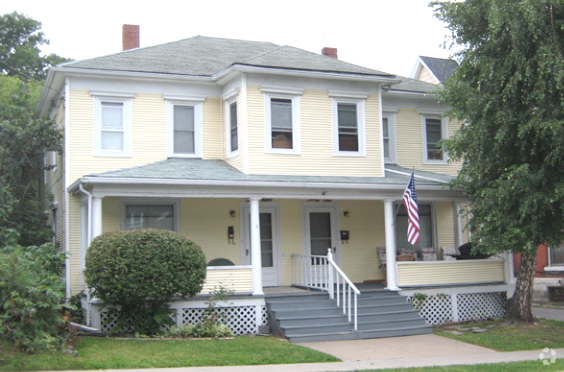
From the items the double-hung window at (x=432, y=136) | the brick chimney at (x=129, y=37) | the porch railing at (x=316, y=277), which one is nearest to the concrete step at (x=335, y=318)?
the porch railing at (x=316, y=277)

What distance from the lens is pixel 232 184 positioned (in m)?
15.0

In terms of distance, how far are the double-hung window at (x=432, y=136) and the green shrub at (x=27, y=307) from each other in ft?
39.8

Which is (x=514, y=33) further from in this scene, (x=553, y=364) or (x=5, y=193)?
(x=5, y=193)

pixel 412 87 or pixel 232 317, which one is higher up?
pixel 412 87

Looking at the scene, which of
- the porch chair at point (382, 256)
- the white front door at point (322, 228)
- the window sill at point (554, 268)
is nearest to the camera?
the white front door at point (322, 228)

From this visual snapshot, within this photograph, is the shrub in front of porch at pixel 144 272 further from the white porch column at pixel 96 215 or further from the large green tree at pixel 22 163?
the large green tree at pixel 22 163

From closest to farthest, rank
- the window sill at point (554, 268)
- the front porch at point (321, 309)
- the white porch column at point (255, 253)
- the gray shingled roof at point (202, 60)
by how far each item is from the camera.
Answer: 1. the front porch at point (321, 309)
2. the white porch column at point (255, 253)
3. the gray shingled roof at point (202, 60)
4. the window sill at point (554, 268)

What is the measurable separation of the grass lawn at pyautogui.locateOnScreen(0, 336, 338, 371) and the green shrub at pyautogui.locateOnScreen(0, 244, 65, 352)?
9.3 inches

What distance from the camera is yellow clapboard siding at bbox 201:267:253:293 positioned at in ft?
48.2

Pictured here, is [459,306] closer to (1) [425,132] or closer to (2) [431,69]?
(1) [425,132]

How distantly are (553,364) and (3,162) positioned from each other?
1522cm

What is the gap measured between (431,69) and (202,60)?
498 inches

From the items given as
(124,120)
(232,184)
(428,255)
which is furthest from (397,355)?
(124,120)

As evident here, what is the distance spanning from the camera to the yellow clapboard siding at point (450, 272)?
16.4 meters
